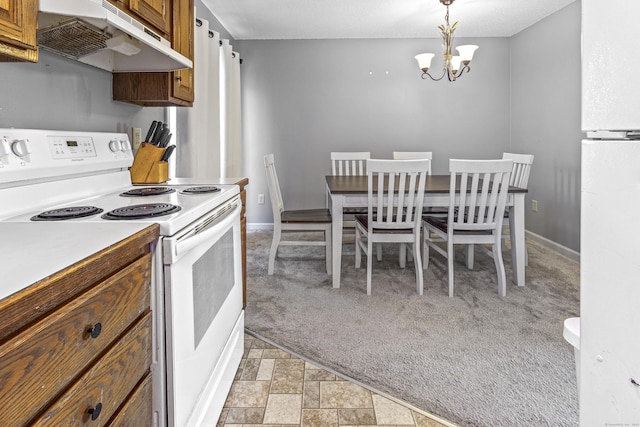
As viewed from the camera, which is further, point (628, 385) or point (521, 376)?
point (521, 376)

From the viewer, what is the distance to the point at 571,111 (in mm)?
3584

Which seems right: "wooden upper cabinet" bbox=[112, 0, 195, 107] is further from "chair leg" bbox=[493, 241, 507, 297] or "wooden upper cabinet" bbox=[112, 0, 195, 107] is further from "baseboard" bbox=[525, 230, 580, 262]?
"baseboard" bbox=[525, 230, 580, 262]

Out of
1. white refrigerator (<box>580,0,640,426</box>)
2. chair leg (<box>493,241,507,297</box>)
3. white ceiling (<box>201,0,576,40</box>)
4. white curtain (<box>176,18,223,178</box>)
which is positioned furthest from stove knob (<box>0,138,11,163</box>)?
white ceiling (<box>201,0,576,40</box>)

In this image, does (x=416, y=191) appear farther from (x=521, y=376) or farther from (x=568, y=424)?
(x=568, y=424)

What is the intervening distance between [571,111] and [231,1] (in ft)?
10.8

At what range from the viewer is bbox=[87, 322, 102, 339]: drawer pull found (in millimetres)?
676

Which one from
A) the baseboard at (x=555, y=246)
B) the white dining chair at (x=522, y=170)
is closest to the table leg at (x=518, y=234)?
the white dining chair at (x=522, y=170)

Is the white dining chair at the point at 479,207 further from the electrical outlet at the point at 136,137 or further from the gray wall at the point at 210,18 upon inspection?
the gray wall at the point at 210,18

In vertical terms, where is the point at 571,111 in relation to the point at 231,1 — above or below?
below

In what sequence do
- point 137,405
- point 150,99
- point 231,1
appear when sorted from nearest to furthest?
point 137,405
point 150,99
point 231,1

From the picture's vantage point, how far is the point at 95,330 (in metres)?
0.68

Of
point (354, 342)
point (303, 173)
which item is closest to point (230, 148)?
point (303, 173)

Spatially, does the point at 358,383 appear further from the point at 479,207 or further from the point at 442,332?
the point at 479,207

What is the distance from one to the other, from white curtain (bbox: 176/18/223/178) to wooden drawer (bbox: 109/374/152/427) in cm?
214
